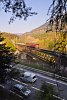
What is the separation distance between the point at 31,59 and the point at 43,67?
9.99 feet

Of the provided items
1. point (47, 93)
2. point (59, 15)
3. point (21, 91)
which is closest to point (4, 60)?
point (47, 93)

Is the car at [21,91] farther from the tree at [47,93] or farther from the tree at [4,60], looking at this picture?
the tree at [47,93]

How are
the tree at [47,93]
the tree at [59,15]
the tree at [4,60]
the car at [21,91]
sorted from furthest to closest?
the car at [21,91] → the tree at [4,60] → the tree at [47,93] → the tree at [59,15]

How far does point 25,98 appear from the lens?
14.1 metres

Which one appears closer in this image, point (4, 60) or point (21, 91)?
point (4, 60)

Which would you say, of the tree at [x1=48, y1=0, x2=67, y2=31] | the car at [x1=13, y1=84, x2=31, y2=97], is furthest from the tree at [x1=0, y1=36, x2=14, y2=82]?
the tree at [x1=48, y1=0, x2=67, y2=31]

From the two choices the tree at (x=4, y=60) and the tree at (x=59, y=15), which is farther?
the tree at (x=4, y=60)

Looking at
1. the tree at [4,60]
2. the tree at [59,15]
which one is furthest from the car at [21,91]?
the tree at [59,15]

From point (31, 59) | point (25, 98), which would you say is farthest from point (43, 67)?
point (25, 98)

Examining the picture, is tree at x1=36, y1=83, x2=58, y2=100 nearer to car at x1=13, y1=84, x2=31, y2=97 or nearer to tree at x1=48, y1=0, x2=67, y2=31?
car at x1=13, y1=84, x2=31, y2=97

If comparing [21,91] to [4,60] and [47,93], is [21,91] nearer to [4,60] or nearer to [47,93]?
[4,60]

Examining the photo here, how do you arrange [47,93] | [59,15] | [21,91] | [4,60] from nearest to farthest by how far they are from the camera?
[59,15], [47,93], [4,60], [21,91]

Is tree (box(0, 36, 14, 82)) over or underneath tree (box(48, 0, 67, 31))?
underneath

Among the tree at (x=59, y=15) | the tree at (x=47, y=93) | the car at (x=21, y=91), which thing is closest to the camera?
the tree at (x=59, y=15)
